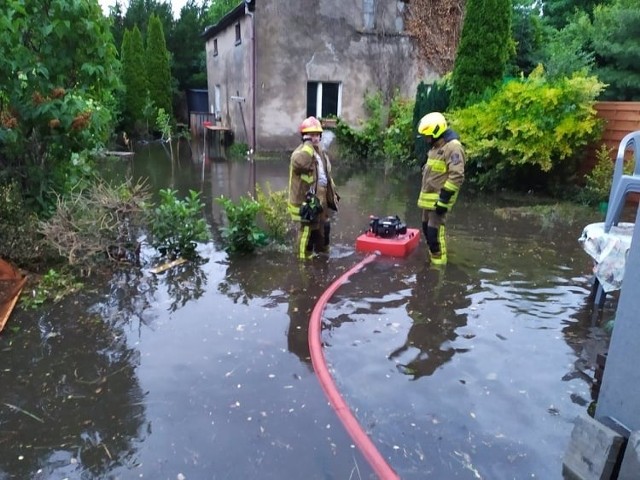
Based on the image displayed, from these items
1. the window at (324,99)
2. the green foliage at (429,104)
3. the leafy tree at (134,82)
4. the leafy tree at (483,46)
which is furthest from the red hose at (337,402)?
the leafy tree at (134,82)

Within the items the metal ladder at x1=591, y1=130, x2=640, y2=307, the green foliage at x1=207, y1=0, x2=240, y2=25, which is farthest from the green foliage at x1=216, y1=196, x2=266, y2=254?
the green foliage at x1=207, y1=0, x2=240, y2=25

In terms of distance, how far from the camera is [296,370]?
386cm

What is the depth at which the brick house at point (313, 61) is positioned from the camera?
55.1 ft

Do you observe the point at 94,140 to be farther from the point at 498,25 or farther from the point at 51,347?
the point at 498,25

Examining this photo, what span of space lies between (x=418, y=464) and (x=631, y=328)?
4.25 feet

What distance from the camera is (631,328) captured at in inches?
96.5

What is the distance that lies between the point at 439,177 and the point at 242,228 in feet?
7.97

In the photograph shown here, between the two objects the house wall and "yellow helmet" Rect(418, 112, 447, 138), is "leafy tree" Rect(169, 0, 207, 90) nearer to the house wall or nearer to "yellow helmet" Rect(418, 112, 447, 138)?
the house wall

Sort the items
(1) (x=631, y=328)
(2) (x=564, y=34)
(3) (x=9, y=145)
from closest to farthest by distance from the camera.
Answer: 1. (1) (x=631, y=328)
2. (3) (x=9, y=145)
3. (2) (x=564, y=34)

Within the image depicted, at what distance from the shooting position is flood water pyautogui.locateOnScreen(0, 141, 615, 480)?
294cm

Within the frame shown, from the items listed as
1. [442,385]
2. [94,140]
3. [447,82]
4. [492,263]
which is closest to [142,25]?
[447,82]

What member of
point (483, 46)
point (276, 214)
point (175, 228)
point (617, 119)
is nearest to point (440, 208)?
point (276, 214)

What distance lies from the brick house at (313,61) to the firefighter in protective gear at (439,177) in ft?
39.7

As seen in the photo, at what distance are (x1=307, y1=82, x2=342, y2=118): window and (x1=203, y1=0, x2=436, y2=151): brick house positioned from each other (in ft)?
0.11
